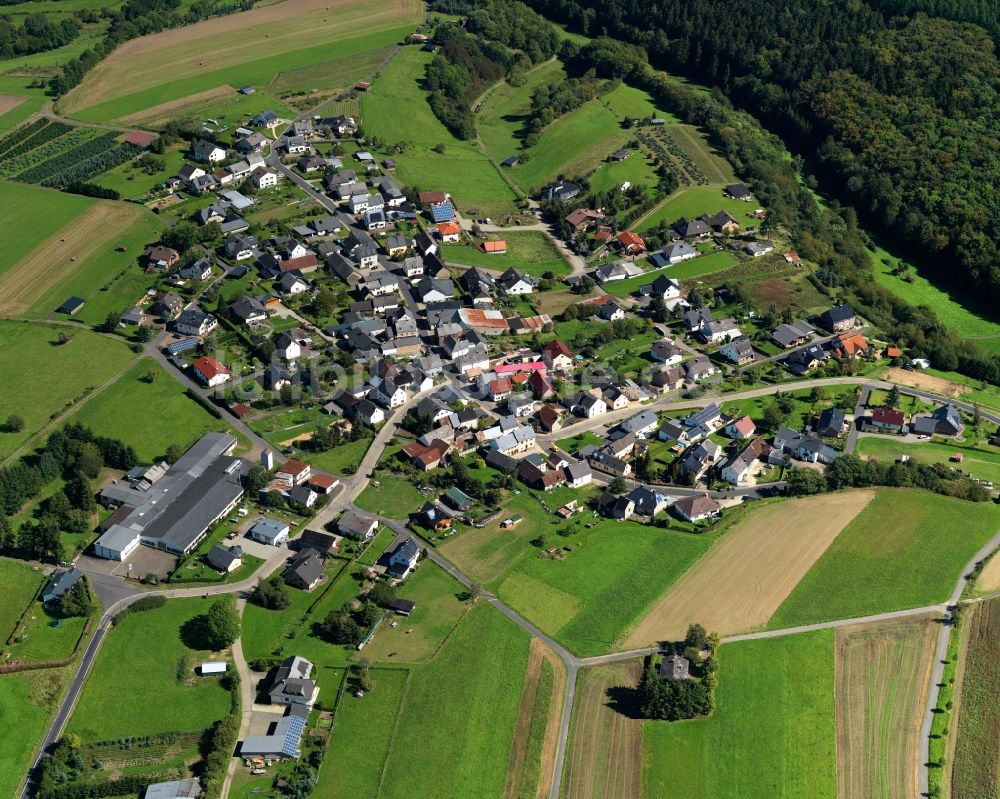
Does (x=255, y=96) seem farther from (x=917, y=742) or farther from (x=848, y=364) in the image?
(x=917, y=742)

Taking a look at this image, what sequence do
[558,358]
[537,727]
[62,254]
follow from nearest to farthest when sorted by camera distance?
[537,727] → [558,358] → [62,254]

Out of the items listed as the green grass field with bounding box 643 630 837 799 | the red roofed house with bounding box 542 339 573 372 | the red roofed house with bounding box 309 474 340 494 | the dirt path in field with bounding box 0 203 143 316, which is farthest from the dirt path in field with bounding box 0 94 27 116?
the green grass field with bounding box 643 630 837 799

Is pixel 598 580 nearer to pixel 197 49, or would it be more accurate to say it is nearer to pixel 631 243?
pixel 631 243

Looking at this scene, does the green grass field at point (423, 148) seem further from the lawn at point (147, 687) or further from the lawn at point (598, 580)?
the lawn at point (147, 687)

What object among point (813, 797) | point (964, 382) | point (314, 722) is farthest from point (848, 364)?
point (314, 722)

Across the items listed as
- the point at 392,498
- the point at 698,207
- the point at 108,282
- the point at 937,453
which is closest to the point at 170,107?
the point at 108,282

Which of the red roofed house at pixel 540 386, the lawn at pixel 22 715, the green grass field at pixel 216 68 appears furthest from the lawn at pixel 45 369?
the green grass field at pixel 216 68
